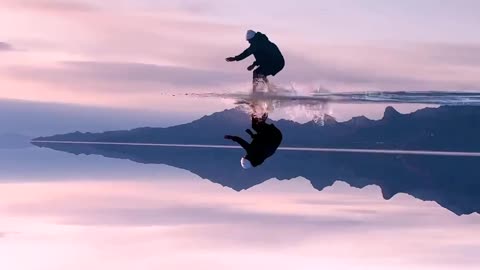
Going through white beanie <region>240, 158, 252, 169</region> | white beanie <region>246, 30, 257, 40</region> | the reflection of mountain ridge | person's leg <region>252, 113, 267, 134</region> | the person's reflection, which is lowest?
white beanie <region>240, 158, 252, 169</region>

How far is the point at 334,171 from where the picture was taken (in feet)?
508

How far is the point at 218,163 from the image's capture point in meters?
181

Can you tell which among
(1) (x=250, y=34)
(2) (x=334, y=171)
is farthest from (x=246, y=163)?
(2) (x=334, y=171)

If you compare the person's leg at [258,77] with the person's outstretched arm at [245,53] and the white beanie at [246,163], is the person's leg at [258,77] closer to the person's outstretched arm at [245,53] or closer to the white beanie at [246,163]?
the person's outstretched arm at [245,53]

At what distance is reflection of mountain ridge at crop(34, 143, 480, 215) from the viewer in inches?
5143

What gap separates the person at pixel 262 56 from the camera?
1622 centimetres

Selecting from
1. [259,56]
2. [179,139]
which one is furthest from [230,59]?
[179,139]

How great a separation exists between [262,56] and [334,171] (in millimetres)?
139623

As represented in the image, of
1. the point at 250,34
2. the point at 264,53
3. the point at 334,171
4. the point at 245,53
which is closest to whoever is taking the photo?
the point at 250,34

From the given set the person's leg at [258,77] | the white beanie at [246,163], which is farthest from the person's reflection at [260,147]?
the person's leg at [258,77]

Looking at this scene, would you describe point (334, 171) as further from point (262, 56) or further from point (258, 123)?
point (258, 123)

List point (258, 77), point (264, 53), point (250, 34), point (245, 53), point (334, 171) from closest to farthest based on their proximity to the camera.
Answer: point (250, 34), point (245, 53), point (264, 53), point (258, 77), point (334, 171)

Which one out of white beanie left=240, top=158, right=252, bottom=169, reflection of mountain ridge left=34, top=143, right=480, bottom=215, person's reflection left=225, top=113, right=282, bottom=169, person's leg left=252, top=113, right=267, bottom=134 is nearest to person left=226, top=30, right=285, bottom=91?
person's leg left=252, top=113, right=267, bottom=134

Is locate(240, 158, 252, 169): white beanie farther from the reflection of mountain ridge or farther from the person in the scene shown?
the reflection of mountain ridge
